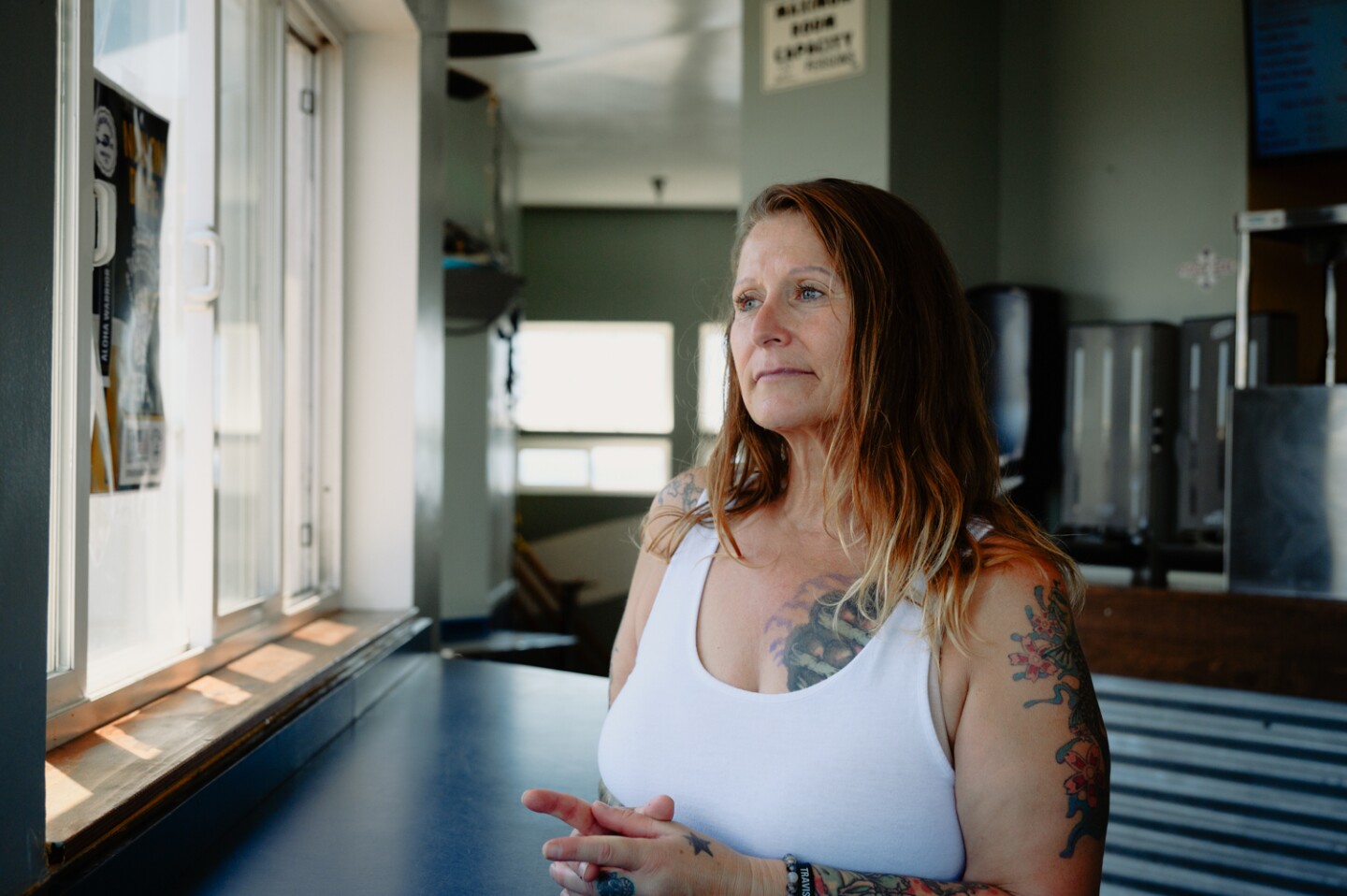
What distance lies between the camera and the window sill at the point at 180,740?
1082mm

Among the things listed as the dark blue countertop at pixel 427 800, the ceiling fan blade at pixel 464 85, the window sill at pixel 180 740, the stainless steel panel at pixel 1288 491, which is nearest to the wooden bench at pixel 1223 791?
the stainless steel panel at pixel 1288 491

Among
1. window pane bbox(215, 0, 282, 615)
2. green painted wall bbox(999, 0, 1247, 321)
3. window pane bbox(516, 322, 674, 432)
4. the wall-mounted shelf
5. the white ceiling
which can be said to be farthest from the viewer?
window pane bbox(516, 322, 674, 432)

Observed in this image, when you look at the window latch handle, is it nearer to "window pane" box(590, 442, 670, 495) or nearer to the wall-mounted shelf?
the wall-mounted shelf

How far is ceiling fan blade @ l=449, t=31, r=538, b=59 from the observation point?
5000 mm

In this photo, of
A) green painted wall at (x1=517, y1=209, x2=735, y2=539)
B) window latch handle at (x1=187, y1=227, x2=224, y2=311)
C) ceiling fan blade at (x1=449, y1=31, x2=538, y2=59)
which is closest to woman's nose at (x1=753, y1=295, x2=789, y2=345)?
window latch handle at (x1=187, y1=227, x2=224, y2=311)

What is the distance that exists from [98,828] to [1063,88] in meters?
3.60

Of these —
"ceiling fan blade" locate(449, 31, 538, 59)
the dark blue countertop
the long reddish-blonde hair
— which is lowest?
the dark blue countertop

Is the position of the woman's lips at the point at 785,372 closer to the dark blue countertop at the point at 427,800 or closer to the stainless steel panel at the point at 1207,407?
the dark blue countertop at the point at 427,800

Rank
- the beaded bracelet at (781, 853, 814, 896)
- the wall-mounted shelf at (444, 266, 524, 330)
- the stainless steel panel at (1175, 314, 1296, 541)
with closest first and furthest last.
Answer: the beaded bracelet at (781, 853, 814, 896) → the stainless steel panel at (1175, 314, 1296, 541) → the wall-mounted shelf at (444, 266, 524, 330)

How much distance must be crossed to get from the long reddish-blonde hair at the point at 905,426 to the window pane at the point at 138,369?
86 centimetres

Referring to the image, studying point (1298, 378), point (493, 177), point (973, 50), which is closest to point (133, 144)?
point (973, 50)

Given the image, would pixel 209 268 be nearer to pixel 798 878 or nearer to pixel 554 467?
pixel 798 878

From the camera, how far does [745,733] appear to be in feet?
3.57

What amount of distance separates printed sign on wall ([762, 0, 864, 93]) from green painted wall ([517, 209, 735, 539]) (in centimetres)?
574
